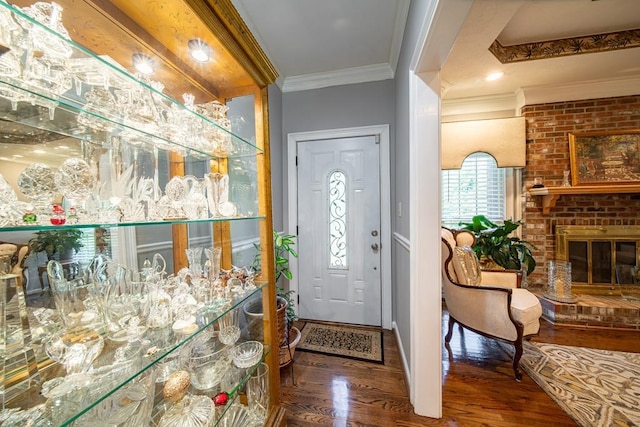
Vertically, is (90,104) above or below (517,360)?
above

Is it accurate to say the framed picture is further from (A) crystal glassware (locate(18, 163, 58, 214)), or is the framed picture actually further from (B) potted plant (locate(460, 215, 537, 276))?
(A) crystal glassware (locate(18, 163, 58, 214))

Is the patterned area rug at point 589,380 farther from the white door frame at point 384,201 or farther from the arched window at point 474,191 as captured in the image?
the arched window at point 474,191

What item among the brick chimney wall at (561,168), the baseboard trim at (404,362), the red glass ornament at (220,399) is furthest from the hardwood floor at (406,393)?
the brick chimney wall at (561,168)

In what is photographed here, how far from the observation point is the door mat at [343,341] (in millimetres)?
2062

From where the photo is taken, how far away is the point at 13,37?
571mm

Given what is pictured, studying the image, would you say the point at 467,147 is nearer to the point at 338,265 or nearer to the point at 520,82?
the point at 520,82

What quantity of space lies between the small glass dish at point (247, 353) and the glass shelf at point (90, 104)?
104 cm

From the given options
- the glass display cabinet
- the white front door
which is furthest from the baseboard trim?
the glass display cabinet

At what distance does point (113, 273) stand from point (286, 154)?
6.92 ft

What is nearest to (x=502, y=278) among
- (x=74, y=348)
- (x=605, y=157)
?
(x=605, y=157)

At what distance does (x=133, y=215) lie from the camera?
2.65 ft

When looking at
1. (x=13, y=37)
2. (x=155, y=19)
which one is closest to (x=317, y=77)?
(x=155, y=19)

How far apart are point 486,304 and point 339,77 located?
2.59 metres

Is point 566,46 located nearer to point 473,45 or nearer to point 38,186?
point 473,45
